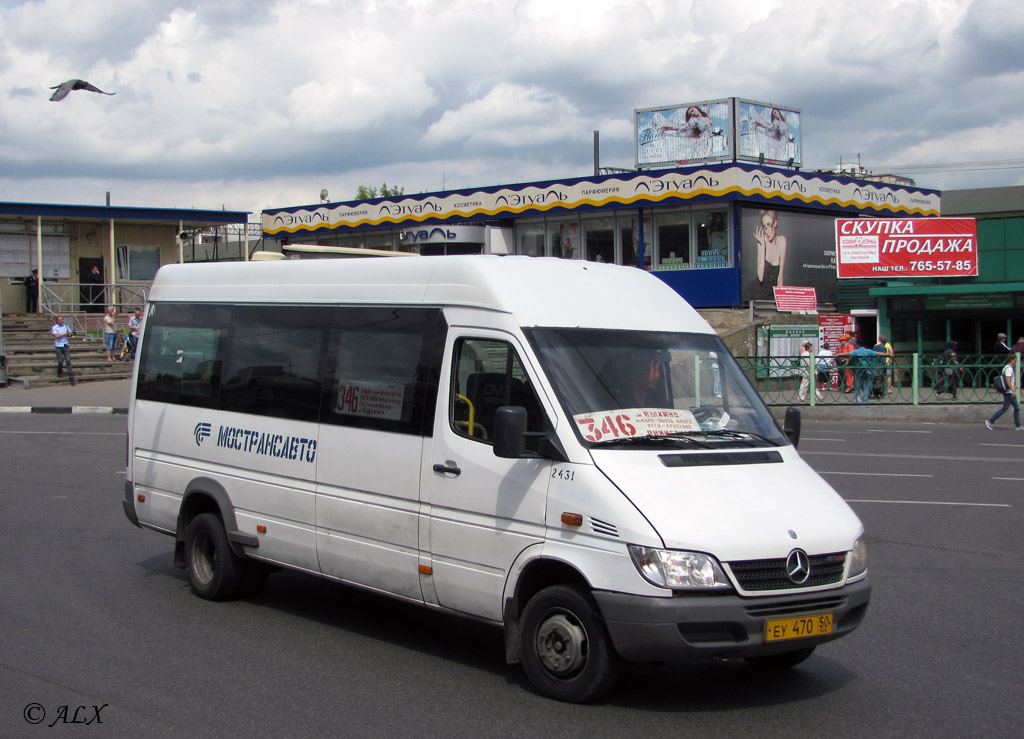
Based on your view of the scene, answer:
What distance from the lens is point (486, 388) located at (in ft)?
19.8

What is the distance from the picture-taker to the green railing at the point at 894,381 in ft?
78.2

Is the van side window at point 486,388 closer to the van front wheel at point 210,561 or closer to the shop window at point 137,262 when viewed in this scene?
the van front wheel at point 210,561

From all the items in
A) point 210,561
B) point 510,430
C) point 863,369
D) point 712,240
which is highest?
point 712,240

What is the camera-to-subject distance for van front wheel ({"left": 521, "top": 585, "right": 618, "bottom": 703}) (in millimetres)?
5312

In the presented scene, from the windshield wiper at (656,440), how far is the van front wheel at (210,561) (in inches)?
135

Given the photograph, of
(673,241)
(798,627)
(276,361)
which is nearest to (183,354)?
(276,361)

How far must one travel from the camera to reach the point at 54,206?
3756cm

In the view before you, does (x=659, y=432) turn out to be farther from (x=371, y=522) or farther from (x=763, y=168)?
(x=763, y=168)

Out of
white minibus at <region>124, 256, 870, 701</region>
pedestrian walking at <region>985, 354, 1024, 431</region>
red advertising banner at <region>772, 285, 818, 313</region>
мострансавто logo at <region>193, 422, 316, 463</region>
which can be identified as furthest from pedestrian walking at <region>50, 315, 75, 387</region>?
pedestrian walking at <region>985, 354, 1024, 431</region>

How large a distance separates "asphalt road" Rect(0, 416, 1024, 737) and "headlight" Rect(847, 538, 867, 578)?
679mm

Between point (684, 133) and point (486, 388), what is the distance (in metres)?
36.2

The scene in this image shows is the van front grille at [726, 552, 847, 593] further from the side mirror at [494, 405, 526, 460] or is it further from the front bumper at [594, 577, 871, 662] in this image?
the side mirror at [494, 405, 526, 460]

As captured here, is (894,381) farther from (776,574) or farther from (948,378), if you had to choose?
(776,574)

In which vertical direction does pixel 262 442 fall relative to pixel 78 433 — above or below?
above
